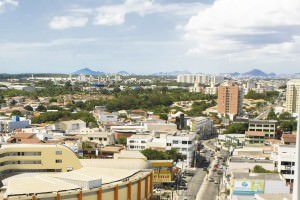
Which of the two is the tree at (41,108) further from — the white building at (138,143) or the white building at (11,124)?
the white building at (138,143)

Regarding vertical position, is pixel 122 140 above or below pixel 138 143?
below

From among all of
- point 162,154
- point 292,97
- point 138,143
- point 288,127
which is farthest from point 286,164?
point 292,97

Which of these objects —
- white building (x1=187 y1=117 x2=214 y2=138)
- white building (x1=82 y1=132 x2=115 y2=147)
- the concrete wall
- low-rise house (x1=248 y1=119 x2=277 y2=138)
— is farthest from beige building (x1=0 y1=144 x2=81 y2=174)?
low-rise house (x1=248 y1=119 x2=277 y2=138)

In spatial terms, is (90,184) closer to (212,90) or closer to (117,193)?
(117,193)

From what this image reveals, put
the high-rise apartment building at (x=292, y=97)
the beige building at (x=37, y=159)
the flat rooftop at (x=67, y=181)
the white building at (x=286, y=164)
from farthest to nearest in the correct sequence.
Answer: the high-rise apartment building at (x=292, y=97)
the white building at (x=286, y=164)
the beige building at (x=37, y=159)
the flat rooftop at (x=67, y=181)

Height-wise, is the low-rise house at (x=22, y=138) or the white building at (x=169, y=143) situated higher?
the low-rise house at (x=22, y=138)

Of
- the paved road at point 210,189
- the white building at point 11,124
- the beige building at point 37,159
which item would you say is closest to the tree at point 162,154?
the paved road at point 210,189

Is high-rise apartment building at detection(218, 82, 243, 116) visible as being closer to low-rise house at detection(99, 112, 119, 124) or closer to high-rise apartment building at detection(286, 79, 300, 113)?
high-rise apartment building at detection(286, 79, 300, 113)

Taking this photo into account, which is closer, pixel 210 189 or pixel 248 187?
pixel 248 187
